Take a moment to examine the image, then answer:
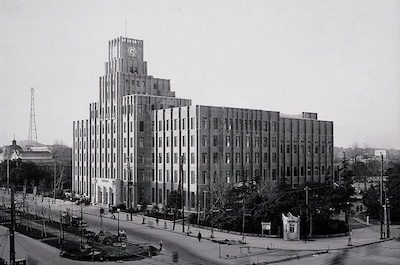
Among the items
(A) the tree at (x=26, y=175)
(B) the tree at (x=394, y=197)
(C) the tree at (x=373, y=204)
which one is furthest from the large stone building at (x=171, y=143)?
(A) the tree at (x=26, y=175)

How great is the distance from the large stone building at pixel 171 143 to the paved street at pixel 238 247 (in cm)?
1362

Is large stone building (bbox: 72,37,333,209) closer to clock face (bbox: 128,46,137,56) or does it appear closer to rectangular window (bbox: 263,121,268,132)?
rectangular window (bbox: 263,121,268,132)

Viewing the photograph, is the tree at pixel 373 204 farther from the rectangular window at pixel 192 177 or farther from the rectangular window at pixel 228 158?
the rectangular window at pixel 192 177

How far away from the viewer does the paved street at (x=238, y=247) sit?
38.6 metres

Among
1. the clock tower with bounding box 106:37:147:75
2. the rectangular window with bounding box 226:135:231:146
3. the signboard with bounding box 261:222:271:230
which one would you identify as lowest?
the signboard with bounding box 261:222:271:230

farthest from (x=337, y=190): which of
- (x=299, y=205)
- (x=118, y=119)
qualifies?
(x=118, y=119)

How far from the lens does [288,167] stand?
3290 inches

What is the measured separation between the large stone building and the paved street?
13624mm

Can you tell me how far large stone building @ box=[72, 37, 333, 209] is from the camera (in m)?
70.8

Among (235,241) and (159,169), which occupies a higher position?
(159,169)

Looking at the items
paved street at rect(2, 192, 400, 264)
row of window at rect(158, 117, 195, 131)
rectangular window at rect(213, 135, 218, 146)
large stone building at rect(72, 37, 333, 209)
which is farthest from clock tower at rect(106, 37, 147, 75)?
paved street at rect(2, 192, 400, 264)

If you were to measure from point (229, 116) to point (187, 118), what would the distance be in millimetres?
6989

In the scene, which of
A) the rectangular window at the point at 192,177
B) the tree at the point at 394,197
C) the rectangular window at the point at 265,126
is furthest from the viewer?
the rectangular window at the point at 265,126

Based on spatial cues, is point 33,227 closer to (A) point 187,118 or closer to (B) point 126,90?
(A) point 187,118
